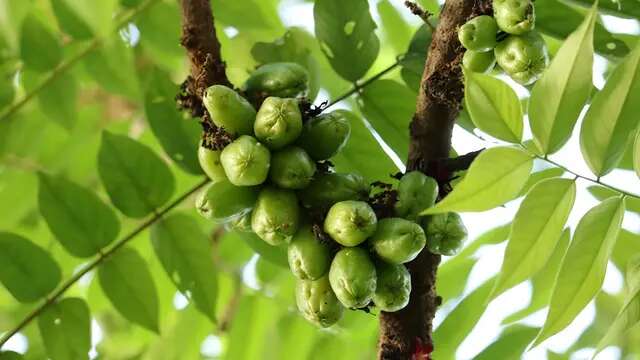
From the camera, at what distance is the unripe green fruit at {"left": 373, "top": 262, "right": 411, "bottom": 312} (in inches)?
76.9

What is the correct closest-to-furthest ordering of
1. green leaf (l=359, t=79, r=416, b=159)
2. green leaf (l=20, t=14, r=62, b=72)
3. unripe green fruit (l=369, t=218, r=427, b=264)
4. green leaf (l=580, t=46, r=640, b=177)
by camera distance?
green leaf (l=580, t=46, r=640, b=177)
unripe green fruit (l=369, t=218, r=427, b=264)
green leaf (l=359, t=79, r=416, b=159)
green leaf (l=20, t=14, r=62, b=72)

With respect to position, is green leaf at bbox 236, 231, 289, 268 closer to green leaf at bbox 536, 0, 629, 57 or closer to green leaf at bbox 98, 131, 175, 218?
green leaf at bbox 98, 131, 175, 218

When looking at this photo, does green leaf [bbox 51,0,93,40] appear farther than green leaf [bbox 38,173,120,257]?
Yes

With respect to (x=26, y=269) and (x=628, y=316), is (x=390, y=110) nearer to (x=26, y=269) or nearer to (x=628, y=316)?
(x=628, y=316)

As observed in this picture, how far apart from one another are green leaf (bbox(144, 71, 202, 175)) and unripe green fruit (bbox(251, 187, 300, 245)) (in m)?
0.68

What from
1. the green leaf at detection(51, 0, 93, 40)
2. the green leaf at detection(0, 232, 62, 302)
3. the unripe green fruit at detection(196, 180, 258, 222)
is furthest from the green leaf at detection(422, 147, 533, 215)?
the green leaf at detection(51, 0, 93, 40)

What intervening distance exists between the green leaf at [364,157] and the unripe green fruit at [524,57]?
575mm

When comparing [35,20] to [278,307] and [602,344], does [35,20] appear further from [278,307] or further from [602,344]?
[602,344]

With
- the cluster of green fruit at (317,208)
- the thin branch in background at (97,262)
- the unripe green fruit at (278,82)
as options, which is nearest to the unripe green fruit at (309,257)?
the cluster of green fruit at (317,208)

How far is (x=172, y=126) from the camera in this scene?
2656 millimetres

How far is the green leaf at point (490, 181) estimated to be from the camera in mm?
1630

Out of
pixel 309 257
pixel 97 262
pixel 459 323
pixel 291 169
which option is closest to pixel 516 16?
pixel 291 169

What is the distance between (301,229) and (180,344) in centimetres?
111

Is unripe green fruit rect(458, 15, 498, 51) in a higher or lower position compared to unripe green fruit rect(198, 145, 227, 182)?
lower
